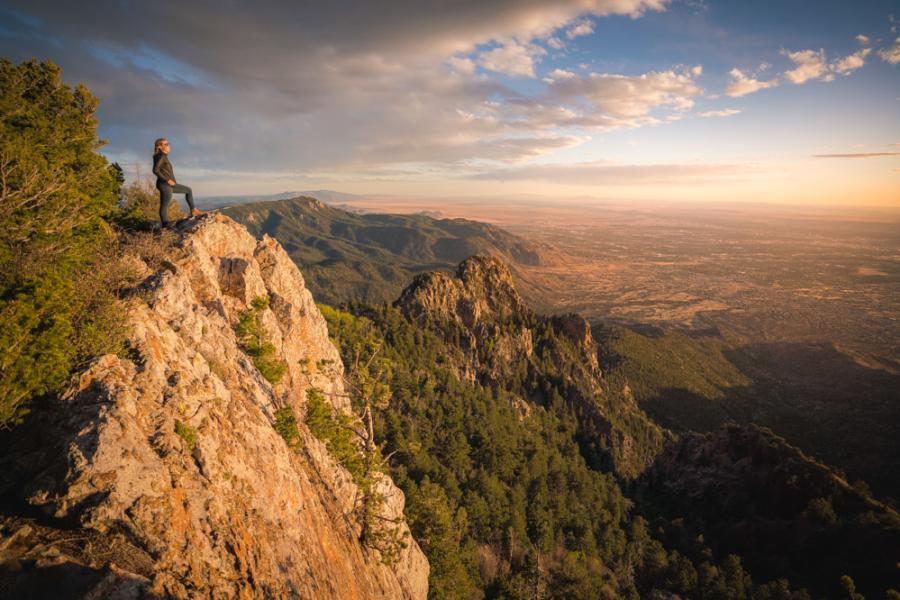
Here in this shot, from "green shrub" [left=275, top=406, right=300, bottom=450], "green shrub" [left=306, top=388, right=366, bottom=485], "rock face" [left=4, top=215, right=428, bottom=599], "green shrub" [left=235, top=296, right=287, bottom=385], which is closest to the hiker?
"rock face" [left=4, top=215, right=428, bottom=599]

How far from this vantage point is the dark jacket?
1788cm

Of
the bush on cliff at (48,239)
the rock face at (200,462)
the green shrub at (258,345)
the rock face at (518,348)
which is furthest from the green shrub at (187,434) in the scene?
the rock face at (518,348)

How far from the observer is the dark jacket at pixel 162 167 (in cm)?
1788

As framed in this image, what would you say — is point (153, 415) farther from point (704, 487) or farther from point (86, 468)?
point (704, 487)

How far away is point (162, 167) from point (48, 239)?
5789mm

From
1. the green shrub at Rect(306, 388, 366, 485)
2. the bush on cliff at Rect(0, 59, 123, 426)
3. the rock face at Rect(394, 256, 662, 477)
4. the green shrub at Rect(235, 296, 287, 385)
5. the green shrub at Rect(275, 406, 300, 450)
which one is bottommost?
the rock face at Rect(394, 256, 662, 477)

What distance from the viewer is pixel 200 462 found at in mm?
11547

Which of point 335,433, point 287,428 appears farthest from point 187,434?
point 335,433

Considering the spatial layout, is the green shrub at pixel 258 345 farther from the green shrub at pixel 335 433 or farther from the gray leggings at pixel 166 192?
the gray leggings at pixel 166 192

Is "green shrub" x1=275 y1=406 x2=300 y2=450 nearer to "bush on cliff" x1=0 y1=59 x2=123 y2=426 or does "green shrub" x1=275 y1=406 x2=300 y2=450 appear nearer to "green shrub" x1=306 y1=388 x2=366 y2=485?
"green shrub" x1=306 y1=388 x2=366 y2=485

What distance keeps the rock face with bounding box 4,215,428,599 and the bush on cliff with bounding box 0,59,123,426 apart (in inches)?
39.5

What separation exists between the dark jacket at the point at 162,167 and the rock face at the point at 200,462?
307cm

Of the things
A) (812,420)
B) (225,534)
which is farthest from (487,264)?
(812,420)

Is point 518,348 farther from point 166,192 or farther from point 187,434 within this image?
point 187,434
